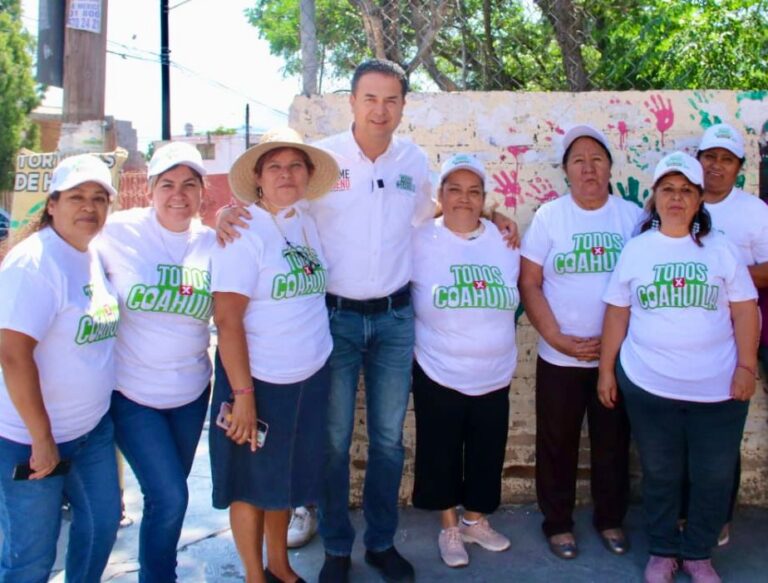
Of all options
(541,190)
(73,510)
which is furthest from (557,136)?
(73,510)

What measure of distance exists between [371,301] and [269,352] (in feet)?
1.91

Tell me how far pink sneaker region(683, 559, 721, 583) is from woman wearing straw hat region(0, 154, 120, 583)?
2468mm

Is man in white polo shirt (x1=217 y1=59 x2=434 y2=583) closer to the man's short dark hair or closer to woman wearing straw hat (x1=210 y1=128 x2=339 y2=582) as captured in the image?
the man's short dark hair

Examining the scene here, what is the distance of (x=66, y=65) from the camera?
3975 mm

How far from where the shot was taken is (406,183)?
344 cm

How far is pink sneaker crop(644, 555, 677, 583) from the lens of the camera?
332 centimetres

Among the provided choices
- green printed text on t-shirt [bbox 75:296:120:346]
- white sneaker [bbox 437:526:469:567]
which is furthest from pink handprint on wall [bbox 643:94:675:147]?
green printed text on t-shirt [bbox 75:296:120:346]

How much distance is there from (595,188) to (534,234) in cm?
36

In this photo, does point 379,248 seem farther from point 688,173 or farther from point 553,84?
point 553,84

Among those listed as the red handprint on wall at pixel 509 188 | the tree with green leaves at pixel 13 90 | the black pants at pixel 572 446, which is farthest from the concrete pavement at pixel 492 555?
the tree with green leaves at pixel 13 90

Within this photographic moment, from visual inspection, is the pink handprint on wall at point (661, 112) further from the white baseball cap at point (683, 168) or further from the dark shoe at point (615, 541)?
the dark shoe at point (615, 541)

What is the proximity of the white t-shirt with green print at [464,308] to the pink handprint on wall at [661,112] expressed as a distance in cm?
134

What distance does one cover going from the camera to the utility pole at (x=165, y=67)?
13.9 m

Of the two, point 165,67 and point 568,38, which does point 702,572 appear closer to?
point 568,38
